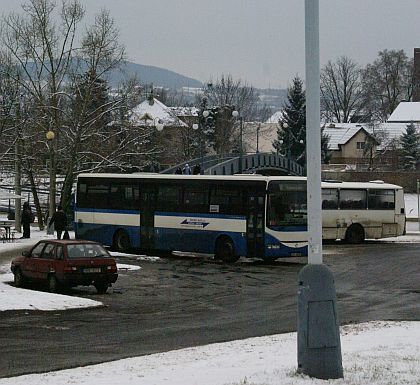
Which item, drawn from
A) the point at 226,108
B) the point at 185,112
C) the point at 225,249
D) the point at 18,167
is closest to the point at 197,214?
the point at 225,249

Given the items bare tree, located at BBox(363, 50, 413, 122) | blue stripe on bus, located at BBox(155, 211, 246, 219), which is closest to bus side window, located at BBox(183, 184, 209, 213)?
blue stripe on bus, located at BBox(155, 211, 246, 219)

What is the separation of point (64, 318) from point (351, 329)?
254 inches

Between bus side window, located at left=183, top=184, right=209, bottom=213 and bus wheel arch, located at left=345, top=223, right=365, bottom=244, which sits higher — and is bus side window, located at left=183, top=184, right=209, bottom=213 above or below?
above

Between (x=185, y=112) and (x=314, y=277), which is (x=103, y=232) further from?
(x=185, y=112)

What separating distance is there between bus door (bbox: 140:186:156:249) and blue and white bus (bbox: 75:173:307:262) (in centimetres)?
4

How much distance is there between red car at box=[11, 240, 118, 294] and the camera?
25922 mm

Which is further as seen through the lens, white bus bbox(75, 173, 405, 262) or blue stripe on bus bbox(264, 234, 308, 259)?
white bus bbox(75, 173, 405, 262)

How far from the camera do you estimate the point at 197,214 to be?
37875 millimetres

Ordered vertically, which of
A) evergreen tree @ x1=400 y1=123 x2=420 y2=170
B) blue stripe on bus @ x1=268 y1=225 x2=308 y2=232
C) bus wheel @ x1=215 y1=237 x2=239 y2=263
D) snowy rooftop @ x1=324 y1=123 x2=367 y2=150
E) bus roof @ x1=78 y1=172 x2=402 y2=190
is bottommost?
bus wheel @ x1=215 y1=237 x2=239 y2=263

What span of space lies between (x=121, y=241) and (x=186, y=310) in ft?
61.1

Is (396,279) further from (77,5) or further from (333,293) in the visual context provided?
(77,5)

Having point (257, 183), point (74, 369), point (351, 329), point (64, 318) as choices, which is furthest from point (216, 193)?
point (74, 369)

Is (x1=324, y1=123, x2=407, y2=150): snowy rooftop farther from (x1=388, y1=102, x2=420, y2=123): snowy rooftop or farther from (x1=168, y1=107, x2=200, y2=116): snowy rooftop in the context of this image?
(x1=168, y1=107, x2=200, y2=116): snowy rooftop

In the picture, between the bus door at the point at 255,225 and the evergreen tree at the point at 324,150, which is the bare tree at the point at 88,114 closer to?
the bus door at the point at 255,225
